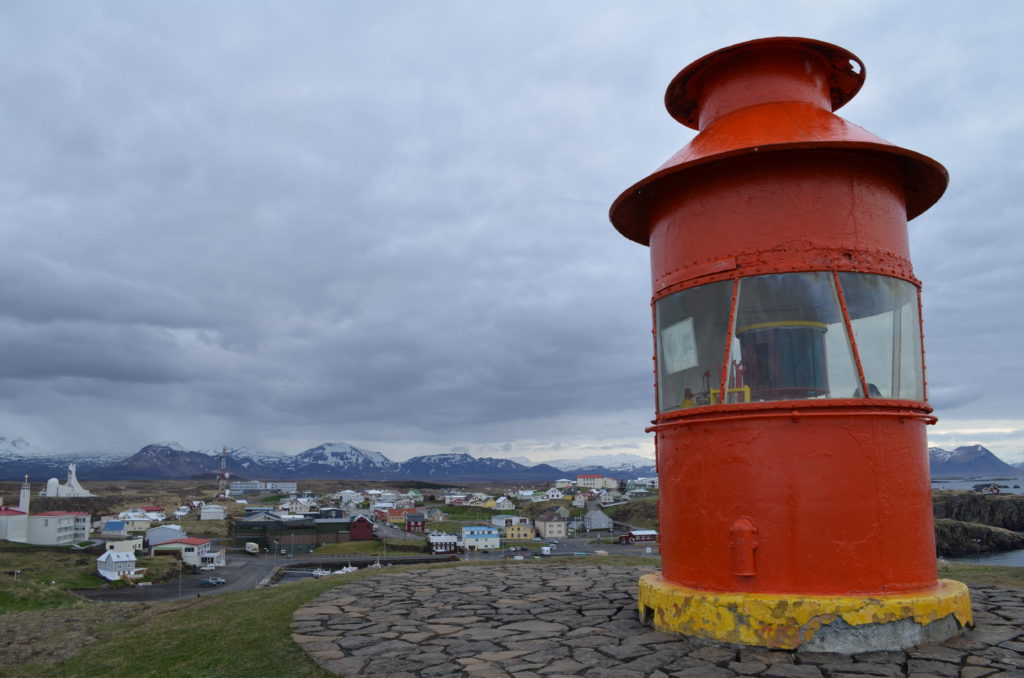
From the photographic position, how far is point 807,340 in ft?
20.7

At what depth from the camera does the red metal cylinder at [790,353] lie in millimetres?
5945

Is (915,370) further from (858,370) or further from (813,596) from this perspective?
(813,596)

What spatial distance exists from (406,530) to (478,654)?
320 feet

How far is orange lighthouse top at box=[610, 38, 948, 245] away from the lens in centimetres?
659

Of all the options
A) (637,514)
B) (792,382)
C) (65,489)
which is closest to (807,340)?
(792,382)

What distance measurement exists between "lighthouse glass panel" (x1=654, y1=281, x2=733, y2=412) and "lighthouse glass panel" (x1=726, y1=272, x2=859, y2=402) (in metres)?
0.19

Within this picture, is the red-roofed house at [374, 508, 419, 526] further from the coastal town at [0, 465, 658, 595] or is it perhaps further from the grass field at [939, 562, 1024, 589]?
the grass field at [939, 562, 1024, 589]

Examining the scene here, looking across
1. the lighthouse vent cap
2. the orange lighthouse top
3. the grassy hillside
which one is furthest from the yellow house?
the lighthouse vent cap

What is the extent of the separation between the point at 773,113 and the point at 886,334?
8.30 ft

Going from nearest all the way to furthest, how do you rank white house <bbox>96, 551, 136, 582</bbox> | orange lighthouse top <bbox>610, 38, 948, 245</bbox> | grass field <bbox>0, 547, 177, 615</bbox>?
orange lighthouse top <bbox>610, 38, 948, 245</bbox> → grass field <bbox>0, 547, 177, 615</bbox> → white house <bbox>96, 551, 136, 582</bbox>

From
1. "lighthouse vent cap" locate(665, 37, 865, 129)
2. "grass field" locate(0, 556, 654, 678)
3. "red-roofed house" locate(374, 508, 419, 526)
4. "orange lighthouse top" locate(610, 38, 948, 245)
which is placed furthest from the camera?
"red-roofed house" locate(374, 508, 419, 526)

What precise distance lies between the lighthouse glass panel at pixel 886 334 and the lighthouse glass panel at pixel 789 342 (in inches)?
7.2

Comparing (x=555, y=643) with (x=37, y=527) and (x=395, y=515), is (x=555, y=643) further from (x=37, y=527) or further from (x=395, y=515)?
(x=395, y=515)

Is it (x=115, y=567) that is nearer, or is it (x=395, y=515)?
(x=115, y=567)
